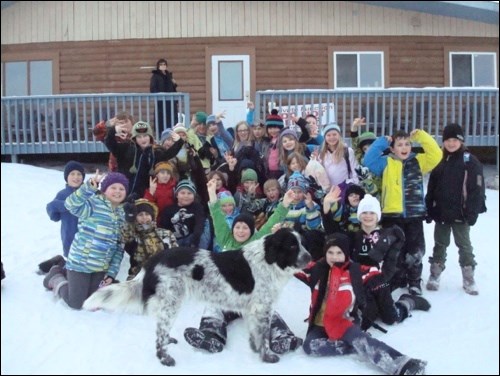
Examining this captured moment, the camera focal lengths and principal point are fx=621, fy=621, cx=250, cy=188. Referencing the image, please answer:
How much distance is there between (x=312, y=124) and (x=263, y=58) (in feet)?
22.1

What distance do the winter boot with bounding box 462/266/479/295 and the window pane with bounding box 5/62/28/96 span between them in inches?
483

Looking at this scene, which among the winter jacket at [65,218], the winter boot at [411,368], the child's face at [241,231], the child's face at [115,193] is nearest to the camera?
the winter boot at [411,368]

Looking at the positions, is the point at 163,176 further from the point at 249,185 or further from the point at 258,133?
the point at 258,133

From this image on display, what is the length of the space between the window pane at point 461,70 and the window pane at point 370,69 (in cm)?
186

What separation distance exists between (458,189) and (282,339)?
263 centimetres

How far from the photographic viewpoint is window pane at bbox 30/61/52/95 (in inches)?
602

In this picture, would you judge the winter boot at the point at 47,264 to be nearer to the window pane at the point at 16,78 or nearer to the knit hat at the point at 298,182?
the knit hat at the point at 298,182

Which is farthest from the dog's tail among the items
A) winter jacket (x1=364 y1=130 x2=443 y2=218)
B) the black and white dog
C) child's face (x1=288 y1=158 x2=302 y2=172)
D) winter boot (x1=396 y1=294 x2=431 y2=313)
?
winter jacket (x1=364 y1=130 x2=443 y2=218)

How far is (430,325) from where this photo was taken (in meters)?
5.83

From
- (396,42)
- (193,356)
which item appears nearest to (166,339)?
(193,356)

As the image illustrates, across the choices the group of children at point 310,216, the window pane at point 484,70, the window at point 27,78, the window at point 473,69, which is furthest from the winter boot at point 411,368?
the window at point 27,78

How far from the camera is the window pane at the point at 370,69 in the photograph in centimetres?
1516

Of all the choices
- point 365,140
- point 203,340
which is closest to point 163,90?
point 365,140

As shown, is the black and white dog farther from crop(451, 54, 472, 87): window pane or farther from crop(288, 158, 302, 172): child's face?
crop(451, 54, 472, 87): window pane
